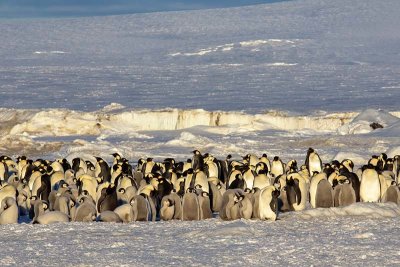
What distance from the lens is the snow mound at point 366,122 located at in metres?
26.3

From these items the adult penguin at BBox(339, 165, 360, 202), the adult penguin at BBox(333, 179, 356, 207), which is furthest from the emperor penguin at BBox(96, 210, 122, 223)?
the adult penguin at BBox(339, 165, 360, 202)

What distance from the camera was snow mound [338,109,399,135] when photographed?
26.3m

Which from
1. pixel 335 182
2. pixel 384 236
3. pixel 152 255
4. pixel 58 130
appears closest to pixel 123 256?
pixel 152 255

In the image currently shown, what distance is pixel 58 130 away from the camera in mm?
28078

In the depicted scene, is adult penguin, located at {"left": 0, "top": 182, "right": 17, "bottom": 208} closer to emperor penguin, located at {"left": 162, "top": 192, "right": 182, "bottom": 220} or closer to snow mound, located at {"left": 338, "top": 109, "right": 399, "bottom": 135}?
emperor penguin, located at {"left": 162, "top": 192, "right": 182, "bottom": 220}

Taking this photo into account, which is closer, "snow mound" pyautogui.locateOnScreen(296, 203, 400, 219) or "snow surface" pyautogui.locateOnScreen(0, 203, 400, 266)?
"snow surface" pyautogui.locateOnScreen(0, 203, 400, 266)

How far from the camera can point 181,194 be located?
41.1 feet

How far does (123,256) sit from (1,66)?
55091 mm

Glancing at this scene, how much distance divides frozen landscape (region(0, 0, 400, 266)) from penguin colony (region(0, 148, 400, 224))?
449mm

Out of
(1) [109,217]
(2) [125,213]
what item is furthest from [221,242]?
(2) [125,213]

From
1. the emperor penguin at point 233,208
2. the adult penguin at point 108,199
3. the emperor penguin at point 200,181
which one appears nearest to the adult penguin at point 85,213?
the adult penguin at point 108,199

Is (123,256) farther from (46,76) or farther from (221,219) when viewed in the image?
(46,76)

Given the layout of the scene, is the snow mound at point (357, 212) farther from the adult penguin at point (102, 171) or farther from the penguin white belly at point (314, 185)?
the adult penguin at point (102, 171)

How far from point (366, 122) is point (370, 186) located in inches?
558
